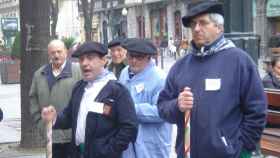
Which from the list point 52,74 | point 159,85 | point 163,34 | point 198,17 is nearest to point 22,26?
point 52,74

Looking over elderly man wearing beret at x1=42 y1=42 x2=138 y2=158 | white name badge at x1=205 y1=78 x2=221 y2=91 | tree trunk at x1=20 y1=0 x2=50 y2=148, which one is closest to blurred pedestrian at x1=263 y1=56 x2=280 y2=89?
elderly man wearing beret at x1=42 y1=42 x2=138 y2=158

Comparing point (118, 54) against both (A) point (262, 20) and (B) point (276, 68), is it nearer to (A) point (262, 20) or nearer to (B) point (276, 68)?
(B) point (276, 68)

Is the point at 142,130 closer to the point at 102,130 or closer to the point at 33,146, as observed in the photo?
the point at 102,130

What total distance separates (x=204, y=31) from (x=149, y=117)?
5.19 feet

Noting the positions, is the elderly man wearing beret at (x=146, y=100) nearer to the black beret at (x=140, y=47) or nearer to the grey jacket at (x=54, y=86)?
the black beret at (x=140, y=47)

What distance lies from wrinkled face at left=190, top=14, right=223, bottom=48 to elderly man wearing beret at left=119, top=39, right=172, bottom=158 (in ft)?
4.75

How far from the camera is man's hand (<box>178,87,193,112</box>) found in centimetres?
423

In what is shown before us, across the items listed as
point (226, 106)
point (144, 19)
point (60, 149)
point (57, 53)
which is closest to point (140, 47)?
point (60, 149)

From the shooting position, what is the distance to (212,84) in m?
4.28

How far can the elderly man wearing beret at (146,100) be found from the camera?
5.78 meters

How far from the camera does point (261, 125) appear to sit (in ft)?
13.9

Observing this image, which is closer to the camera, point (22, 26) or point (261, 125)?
point (261, 125)

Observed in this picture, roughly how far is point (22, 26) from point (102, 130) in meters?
6.67

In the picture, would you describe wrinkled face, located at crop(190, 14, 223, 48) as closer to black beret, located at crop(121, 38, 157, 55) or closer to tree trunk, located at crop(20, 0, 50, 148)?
black beret, located at crop(121, 38, 157, 55)
